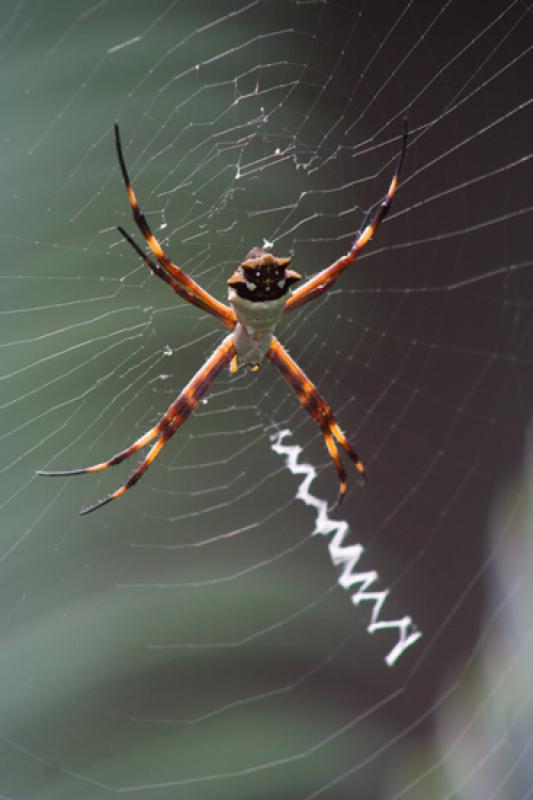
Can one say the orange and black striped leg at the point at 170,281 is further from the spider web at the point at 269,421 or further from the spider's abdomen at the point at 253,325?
the spider web at the point at 269,421

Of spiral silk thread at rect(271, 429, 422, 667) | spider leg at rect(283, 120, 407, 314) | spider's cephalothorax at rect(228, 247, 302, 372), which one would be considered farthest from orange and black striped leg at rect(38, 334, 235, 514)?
spiral silk thread at rect(271, 429, 422, 667)

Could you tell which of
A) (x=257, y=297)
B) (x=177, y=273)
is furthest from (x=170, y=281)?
(x=257, y=297)

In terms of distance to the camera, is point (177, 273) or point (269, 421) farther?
point (269, 421)

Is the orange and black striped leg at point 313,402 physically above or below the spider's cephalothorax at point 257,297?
below

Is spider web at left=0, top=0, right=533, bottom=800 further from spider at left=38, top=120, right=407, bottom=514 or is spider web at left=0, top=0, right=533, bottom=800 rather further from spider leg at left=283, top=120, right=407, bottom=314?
spider leg at left=283, top=120, right=407, bottom=314

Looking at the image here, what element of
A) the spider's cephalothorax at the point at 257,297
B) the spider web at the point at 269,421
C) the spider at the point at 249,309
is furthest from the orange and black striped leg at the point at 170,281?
the spider web at the point at 269,421

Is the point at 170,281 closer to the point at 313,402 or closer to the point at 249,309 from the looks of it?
Result: the point at 249,309

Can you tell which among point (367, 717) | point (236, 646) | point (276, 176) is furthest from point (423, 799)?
point (276, 176)
